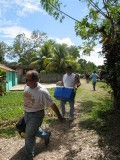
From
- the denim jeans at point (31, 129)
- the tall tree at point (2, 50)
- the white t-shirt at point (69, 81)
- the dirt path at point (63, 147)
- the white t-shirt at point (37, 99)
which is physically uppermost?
the tall tree at point (2, 50)

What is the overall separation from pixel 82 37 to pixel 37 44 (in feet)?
170

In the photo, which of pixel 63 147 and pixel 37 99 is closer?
pixel 37 99

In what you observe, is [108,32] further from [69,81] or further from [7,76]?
[7,76]

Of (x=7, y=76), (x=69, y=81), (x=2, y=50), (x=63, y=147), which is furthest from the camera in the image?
(x=2, y=50)

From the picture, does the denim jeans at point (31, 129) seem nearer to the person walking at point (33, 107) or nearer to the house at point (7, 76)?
the person walking at point (33, 107)

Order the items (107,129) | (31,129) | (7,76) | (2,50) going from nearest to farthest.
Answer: (31,129), (107,129), (7,76), (2,50)

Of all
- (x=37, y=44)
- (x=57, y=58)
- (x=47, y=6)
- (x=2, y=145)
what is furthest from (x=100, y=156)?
(x=37, y=44)

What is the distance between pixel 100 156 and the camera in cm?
600

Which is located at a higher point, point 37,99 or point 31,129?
point 37,99

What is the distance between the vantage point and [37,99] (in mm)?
5660

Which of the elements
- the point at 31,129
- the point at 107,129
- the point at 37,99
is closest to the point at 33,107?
the point at 37,99

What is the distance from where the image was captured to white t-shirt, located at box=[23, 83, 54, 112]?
5655mm

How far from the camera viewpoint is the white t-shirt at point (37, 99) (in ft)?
18.6

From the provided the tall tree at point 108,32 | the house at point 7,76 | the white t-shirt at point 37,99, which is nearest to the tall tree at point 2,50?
the house at point 7,76
